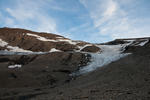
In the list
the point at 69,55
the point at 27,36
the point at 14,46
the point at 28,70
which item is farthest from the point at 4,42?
the point at 28,70

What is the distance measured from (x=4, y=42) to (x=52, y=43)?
41.1 ft

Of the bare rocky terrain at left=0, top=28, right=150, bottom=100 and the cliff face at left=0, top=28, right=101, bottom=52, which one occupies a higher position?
the cliff face at left=0, top=28, right=101, bottom=52

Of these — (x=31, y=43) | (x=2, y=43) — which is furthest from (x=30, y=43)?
(x=2, y=43)

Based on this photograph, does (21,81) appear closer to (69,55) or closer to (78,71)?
(78,71)

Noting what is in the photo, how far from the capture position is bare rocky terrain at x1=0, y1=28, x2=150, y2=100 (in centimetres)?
808

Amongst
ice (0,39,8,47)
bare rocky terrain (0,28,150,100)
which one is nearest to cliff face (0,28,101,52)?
bare rocky terrain (0,28,150,100)

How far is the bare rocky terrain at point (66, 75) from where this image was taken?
8084mm

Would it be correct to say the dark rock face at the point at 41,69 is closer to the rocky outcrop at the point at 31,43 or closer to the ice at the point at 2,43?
the rocky outcrop at the point at 31,43

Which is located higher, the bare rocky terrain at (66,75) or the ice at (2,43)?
the ice at (2,43)

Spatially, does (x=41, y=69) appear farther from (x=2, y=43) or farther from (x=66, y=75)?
(x=2, y=43)

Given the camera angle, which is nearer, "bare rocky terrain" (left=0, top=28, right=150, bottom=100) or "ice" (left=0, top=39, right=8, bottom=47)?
"bare rocky terrain" (left=0, top=28, right=150, bottom=100)

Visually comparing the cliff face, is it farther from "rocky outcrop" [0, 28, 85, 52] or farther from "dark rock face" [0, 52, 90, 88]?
"dark rock face" [0, 52, 90, 88]

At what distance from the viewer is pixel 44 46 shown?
38156 mm

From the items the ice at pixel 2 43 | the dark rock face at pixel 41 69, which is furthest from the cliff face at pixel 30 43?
the dark rock face at pixel 41 69
